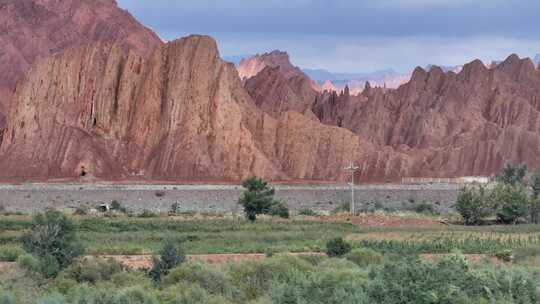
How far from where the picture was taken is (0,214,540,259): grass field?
4006 cm

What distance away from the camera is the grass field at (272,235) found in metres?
40.1

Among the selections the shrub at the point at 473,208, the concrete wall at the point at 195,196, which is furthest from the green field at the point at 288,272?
the concrete wall at the point at 195,196

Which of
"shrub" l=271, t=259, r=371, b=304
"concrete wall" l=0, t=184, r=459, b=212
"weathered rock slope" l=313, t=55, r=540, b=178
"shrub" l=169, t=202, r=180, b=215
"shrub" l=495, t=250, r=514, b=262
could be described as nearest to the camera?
"shrub" l=271, t=259, r=371, b=304

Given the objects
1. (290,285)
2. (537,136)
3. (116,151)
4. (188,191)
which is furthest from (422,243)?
(537,136)

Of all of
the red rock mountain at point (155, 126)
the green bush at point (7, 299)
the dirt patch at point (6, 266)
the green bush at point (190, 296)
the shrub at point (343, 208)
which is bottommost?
the dirt patch at point (6, 266)

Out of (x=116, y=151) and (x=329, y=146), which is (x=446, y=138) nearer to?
(x=329, y=146)

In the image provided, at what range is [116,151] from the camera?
10312 cm

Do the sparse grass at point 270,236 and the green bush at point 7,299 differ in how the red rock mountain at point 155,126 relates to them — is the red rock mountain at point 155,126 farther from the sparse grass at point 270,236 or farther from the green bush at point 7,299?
the green bush at point 7,299

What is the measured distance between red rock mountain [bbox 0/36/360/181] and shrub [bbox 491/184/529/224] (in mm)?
40792

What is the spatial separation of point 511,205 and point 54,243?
34.6 meters

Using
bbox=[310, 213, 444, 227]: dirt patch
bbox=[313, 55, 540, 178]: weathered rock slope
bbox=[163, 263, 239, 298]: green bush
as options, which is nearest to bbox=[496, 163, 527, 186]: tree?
bbox=[313, 55, 540, 178]: weathered rock slope

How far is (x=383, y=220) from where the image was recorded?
59.1m

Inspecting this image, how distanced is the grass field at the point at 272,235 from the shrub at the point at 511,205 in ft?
15.9

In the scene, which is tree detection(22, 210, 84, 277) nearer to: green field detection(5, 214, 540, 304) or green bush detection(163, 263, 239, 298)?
green field detection(5, 214, 540, 304)
